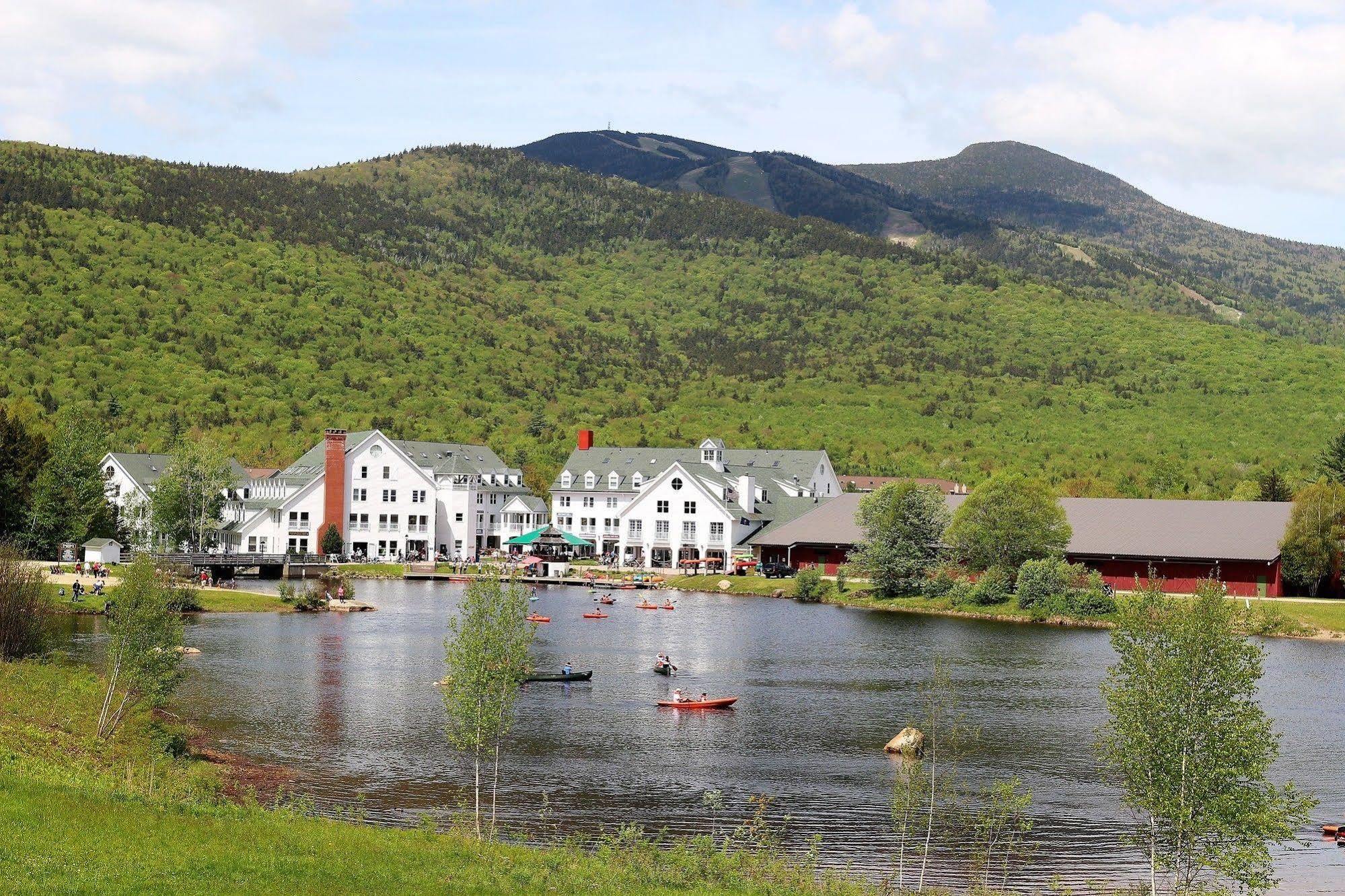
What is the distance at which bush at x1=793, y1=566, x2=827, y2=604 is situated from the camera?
3236 inches

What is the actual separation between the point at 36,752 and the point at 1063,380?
143 meters

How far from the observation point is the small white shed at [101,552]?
82438 millimetres

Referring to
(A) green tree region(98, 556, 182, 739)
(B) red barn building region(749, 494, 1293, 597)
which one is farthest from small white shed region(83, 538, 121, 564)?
(A) green tree region(98, 556, 182, 739)

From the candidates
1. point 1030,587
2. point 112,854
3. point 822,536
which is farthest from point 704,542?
point 112,854

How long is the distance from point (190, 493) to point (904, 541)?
45614mm

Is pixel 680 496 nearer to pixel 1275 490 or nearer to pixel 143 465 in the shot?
pixel 143 465

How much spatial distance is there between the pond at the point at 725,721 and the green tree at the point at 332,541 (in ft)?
108

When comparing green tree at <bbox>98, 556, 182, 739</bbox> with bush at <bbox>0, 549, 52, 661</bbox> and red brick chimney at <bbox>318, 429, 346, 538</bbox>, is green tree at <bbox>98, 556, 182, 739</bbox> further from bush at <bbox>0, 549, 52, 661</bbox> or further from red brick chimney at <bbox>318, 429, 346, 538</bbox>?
red brick chimney at <bbox>318, 429, 346, 538</bbox>

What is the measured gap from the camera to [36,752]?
28.1 metres

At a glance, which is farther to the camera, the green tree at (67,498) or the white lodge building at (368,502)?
the white lodge building at (368,502)

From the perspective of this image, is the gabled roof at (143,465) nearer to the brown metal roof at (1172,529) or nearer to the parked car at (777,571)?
the parked car at (777,571)

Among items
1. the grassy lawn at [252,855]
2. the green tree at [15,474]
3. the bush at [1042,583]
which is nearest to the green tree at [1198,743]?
the grassy lawn at [252,855]

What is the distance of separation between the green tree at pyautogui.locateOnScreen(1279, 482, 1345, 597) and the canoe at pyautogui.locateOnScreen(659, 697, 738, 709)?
44712 millimetres

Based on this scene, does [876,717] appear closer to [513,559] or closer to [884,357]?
[513,559]
